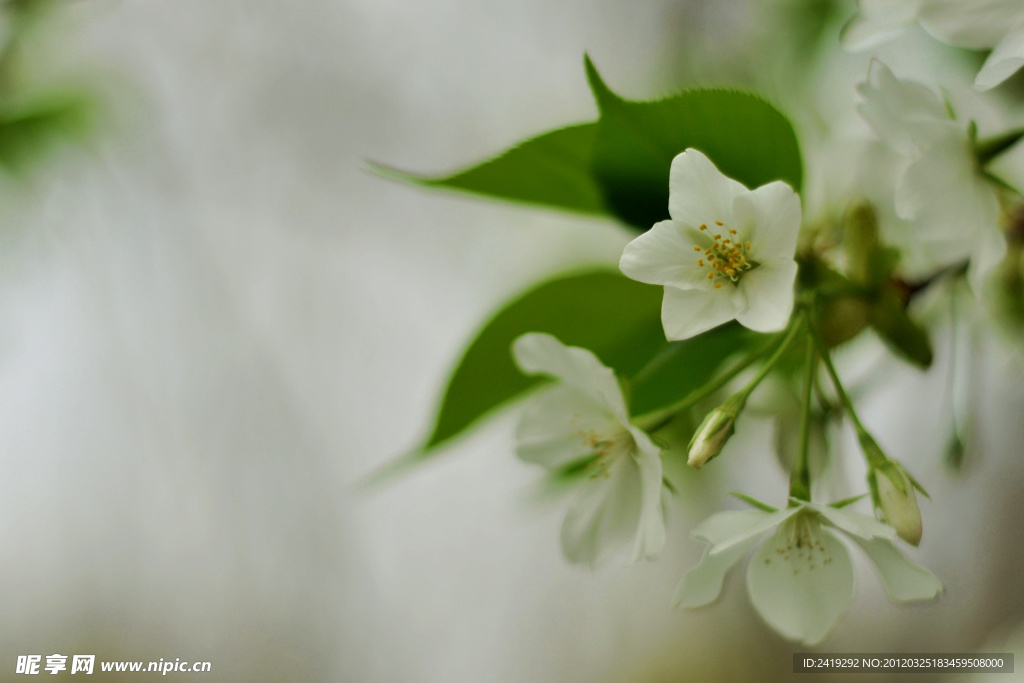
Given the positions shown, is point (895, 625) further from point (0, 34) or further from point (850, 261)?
point (0, 34)

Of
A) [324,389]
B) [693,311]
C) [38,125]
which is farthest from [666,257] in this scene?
[324,389]

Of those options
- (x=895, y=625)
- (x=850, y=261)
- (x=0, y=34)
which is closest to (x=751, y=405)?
(x=850, y=261)

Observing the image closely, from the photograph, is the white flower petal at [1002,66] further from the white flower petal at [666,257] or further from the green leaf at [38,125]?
the green leaf at [38,125]

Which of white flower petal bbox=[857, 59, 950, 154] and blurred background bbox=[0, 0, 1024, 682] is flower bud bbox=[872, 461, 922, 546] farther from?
blurred background bbox=[0, 0, 1024, 682]

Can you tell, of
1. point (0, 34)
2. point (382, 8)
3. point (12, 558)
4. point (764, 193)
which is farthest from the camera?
point (382, 8)

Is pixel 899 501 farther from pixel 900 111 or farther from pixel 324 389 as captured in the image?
pixel 324 389

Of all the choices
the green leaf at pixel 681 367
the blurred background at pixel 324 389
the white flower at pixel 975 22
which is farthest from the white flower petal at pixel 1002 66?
the blurred background at pixel 324 389
